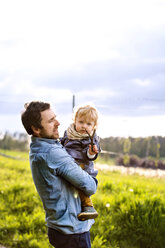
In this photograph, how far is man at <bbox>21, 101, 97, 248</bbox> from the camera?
2.24 metres

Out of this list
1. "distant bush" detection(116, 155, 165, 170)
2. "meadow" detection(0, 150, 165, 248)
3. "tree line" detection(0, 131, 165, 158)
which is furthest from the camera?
"distant bush" detection(116, 155, 165, 170)

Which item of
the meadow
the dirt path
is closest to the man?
the meadow

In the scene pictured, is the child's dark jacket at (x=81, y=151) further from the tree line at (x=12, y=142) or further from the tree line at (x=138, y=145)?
the tree line at (x=12, y=142)

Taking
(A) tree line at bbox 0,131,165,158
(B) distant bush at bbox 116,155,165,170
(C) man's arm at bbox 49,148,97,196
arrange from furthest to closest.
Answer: (B) distant bush at bbox 116,155,165,170 → (A) tree line at bbox 0,131,165,158 → (C) man's arm at bbox 49,148,97,196

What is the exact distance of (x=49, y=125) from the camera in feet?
7.60

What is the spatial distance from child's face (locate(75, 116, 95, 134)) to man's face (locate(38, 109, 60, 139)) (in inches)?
17.9

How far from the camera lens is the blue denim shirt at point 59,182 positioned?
224 centimetres

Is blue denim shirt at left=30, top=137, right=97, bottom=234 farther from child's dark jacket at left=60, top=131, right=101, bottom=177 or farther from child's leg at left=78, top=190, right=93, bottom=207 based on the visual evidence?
child's dark jacket at left=60, top=131, right=101, bottom=177

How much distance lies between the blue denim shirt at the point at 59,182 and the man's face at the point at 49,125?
0.13ft

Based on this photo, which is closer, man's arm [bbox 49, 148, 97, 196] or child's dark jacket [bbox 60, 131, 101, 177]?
man's arm [bbox 49, 148, 97, 196]

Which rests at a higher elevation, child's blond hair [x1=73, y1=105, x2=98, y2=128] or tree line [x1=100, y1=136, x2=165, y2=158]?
child's blond hair [x1=73, y1=105, x2=98, y2=128]

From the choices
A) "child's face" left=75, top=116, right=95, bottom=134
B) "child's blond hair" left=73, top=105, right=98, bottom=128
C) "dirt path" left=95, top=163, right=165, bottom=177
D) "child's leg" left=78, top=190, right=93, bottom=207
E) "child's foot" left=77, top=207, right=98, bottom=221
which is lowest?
"dirt path" left=95, top=163, right=165, bottom=177

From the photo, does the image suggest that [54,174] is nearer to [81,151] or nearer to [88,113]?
[81,151]

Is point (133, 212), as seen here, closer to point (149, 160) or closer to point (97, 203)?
point (97, 203)
